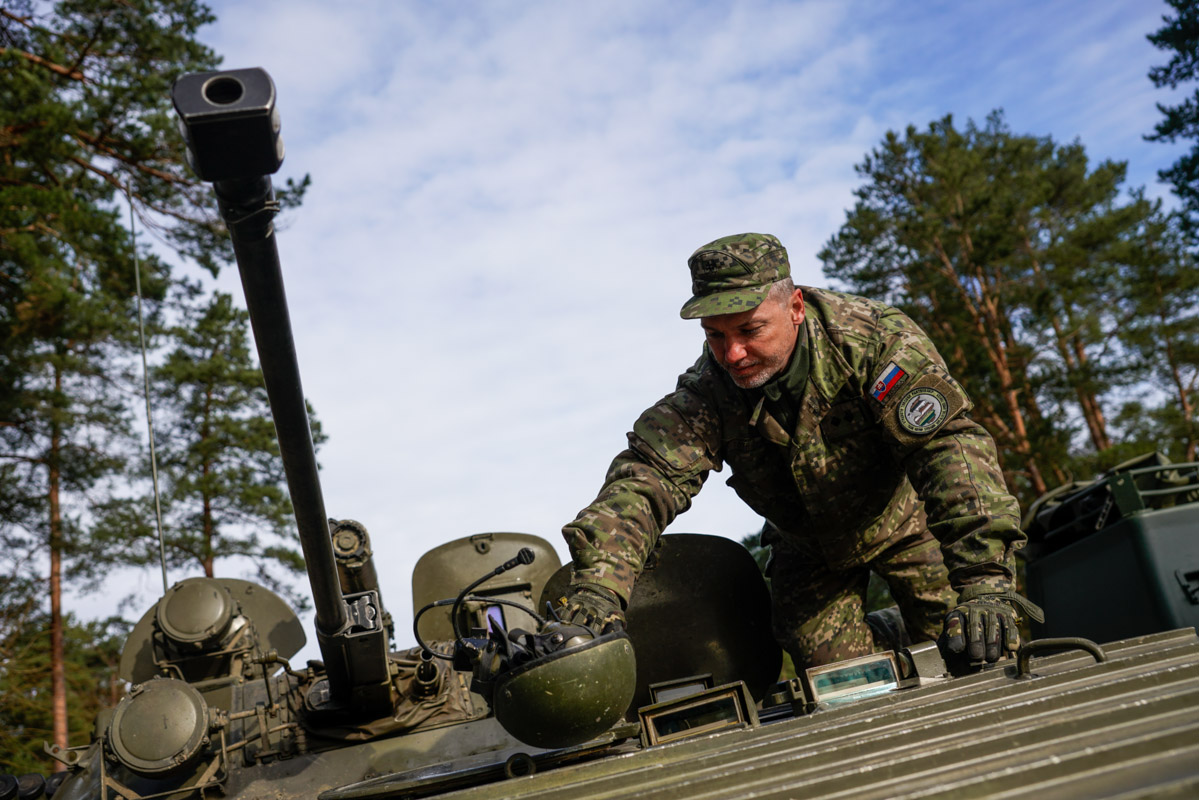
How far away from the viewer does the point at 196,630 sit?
18.0 feet

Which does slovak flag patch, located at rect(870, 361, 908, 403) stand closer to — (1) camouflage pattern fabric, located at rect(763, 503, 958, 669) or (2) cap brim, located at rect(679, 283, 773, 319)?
(2) cap brim, located at rect(679, 283, 773, 319)

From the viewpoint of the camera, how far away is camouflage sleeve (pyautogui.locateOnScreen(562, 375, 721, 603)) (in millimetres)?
3797

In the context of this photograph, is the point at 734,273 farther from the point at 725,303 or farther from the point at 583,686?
the point at 583,686

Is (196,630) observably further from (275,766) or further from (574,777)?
(574,777)

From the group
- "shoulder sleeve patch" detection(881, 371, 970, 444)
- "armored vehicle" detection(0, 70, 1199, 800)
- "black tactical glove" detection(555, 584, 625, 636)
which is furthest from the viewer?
"shoulder sleeve patch" detection(881, 371, 970, 444)

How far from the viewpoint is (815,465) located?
14.5ft

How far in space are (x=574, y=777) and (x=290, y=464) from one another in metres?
1.38

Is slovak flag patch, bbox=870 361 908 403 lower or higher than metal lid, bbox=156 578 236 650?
higher

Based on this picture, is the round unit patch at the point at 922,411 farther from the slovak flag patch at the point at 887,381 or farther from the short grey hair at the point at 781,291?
the short grey hair at the point at 781,291

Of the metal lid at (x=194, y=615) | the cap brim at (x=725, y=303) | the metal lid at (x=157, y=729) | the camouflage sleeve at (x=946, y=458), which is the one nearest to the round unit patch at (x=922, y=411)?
the camouflage sleeve at (x=946, y=458)

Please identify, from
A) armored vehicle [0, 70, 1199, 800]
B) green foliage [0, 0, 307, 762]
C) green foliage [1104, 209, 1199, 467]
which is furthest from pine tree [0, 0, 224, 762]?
green foliage [1104, 209, 1199, 467]

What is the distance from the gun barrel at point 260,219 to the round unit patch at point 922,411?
6.70 feet

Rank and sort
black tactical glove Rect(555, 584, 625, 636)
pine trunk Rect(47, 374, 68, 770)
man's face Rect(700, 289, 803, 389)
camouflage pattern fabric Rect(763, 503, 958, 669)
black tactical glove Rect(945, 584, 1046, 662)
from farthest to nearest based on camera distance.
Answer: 1. pine trunk Rect(47, 374, 68, 770)
2. camouflage pattern fabric Rect(763, 503, 958, 669)
3. man's face Rect(700, 289, 803, 389)
4. black tactical glove Rect(555, 584, 625, 636)
5. black tactical glove Rect(945, 584, 1046, 662)

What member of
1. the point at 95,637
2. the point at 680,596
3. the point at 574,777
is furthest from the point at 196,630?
the point at 95,637
